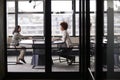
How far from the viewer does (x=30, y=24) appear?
6.47 metres

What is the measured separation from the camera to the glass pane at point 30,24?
6.41m

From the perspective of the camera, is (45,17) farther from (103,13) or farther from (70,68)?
(103,13)

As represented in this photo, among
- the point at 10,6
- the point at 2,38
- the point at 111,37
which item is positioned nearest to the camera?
the point at 111,37

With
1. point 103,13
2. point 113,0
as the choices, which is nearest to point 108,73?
point 103,13

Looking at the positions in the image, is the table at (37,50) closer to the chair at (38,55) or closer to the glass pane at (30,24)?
the chair at (38,55)

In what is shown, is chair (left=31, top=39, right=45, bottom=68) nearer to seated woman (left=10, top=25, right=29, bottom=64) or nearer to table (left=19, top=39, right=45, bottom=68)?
table (left=19, top=39, right=45, bottom=68)

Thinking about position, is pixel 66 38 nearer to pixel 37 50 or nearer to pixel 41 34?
pixel 41 34

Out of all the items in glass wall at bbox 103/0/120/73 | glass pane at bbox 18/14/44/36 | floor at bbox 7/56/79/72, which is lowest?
floor at bbox 7/56/79/72

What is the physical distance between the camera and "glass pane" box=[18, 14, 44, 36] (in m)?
6.41

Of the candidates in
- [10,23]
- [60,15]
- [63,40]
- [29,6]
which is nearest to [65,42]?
[63,40]

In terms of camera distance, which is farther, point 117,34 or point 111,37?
point 111,37

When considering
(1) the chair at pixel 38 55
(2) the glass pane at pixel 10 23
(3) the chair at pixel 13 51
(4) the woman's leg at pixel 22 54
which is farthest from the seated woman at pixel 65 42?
Answer: (2) the glass pane at pixel 10 23

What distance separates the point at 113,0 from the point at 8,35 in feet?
14.9

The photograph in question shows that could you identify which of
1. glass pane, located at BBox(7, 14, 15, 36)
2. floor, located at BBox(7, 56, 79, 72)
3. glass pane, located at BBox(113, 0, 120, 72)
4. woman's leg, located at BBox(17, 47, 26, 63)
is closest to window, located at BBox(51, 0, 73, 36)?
floor, located at BBox(7, 56, 79, 72)
